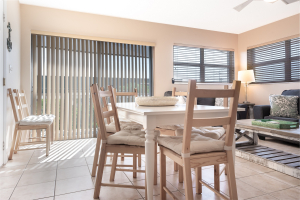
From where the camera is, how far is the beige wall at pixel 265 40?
4037mm

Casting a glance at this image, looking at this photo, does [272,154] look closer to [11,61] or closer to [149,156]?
[149,156]

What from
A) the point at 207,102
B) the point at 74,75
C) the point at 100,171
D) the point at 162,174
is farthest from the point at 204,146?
the point at 207,102

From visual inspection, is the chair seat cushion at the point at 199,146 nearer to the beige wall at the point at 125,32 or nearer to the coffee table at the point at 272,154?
the coffee table at the point at 272,154

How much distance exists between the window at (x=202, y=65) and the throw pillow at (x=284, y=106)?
1.67 meters

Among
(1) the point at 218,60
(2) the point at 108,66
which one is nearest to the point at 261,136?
(1) the point at 218,60

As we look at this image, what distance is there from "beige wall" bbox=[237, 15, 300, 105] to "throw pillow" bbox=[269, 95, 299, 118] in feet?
2.22

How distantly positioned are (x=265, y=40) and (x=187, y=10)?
209 cm

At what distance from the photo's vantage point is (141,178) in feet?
6.45

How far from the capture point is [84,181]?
6.24 feet

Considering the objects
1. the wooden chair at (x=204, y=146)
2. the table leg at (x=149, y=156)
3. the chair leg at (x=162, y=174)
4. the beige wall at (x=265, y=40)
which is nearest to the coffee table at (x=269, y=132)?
the wooden chair at (x=204, y=146)

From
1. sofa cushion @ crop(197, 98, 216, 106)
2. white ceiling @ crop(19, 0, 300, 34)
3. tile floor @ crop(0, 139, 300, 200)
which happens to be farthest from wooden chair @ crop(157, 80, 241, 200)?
sofa cushion @ crop(197, 98, 216, 106)

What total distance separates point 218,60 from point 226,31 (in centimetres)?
72

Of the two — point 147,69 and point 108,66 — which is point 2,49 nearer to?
point 108,66

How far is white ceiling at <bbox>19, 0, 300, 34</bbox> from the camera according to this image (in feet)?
11.3
